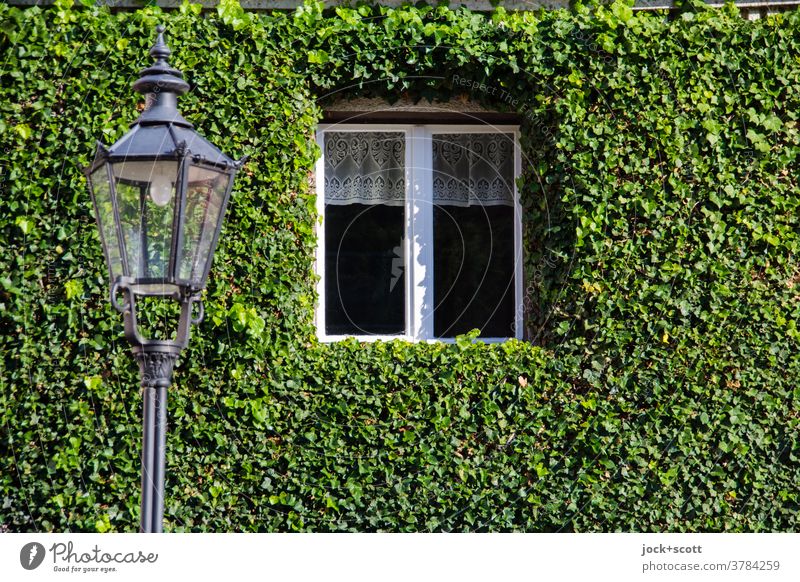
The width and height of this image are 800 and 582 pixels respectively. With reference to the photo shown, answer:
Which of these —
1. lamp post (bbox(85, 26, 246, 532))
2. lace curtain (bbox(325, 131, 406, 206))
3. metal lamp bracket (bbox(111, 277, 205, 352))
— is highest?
lace curtain (bbox(325, 131, 406, 206))

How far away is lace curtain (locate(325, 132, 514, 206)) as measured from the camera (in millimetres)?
6402

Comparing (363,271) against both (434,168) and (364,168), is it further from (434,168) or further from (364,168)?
(434,168)

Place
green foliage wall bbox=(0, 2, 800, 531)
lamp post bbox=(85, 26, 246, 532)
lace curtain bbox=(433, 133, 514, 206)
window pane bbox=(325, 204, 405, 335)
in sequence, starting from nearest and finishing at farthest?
1. lamp post bbox=(85, 26, 246, 532)
2. green foliage wall bbox=(0, 2, 800, 531)
3. window pane bbox=(325, 204, 405, 335)
4. lace curtain bbox=(433, 133, 514, 206)

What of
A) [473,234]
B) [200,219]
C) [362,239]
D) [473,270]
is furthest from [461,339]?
[200,219]

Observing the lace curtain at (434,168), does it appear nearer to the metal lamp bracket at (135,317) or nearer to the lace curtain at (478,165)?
the lace curtain at (478,165)

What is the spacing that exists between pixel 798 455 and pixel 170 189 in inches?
172

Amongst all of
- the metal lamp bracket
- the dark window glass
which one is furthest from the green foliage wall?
the metal lamp bracket

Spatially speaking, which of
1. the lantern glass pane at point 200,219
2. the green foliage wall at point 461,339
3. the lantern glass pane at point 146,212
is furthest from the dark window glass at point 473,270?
the lantern glass pane at point 146,212

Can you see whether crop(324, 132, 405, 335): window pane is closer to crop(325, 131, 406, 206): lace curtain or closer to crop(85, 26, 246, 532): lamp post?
crop(325, 131, 406, 206): lace curtain

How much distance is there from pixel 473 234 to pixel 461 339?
32.3 inches

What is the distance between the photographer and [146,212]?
3830 mm

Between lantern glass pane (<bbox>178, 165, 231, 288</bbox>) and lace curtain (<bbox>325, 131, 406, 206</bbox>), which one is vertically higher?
lace curtain (<bbox>325, 131, 406, 206</bbox>)

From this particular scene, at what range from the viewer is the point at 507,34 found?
20.2 ft

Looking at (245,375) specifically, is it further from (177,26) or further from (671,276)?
(671,276)
